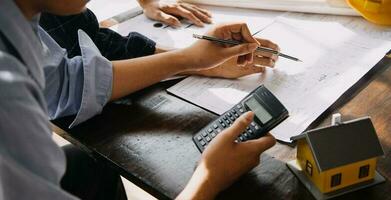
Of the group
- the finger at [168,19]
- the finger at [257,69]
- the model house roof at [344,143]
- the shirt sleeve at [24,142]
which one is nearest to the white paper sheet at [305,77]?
the finger at [257,69]

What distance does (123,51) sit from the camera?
1.07m

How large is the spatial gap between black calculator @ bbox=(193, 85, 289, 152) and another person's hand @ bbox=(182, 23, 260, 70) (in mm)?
199

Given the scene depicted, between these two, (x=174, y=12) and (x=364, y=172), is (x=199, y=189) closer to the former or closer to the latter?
(x=364, y=172)

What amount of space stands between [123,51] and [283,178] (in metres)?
0.55

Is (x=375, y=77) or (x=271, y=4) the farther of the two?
(x=271, y=4)

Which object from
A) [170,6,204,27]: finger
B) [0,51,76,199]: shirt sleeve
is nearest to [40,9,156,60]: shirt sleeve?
[170,6,204,27]: finger

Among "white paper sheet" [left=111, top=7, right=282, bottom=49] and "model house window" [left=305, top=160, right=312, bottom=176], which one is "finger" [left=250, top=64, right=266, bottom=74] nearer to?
"white paper sheet" [left=111, top=7, right=282, bottom=49]

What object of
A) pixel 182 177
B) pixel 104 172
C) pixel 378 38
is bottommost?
pixel 104 172

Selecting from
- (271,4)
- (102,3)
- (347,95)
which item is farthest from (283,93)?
(102,3)

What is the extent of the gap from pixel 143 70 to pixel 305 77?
354mm

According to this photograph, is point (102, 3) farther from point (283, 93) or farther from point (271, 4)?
point (283, 93)

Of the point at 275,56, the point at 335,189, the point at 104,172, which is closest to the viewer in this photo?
the point at 335,189

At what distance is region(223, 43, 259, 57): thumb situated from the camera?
95 centimetres

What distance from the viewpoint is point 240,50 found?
954 mm
